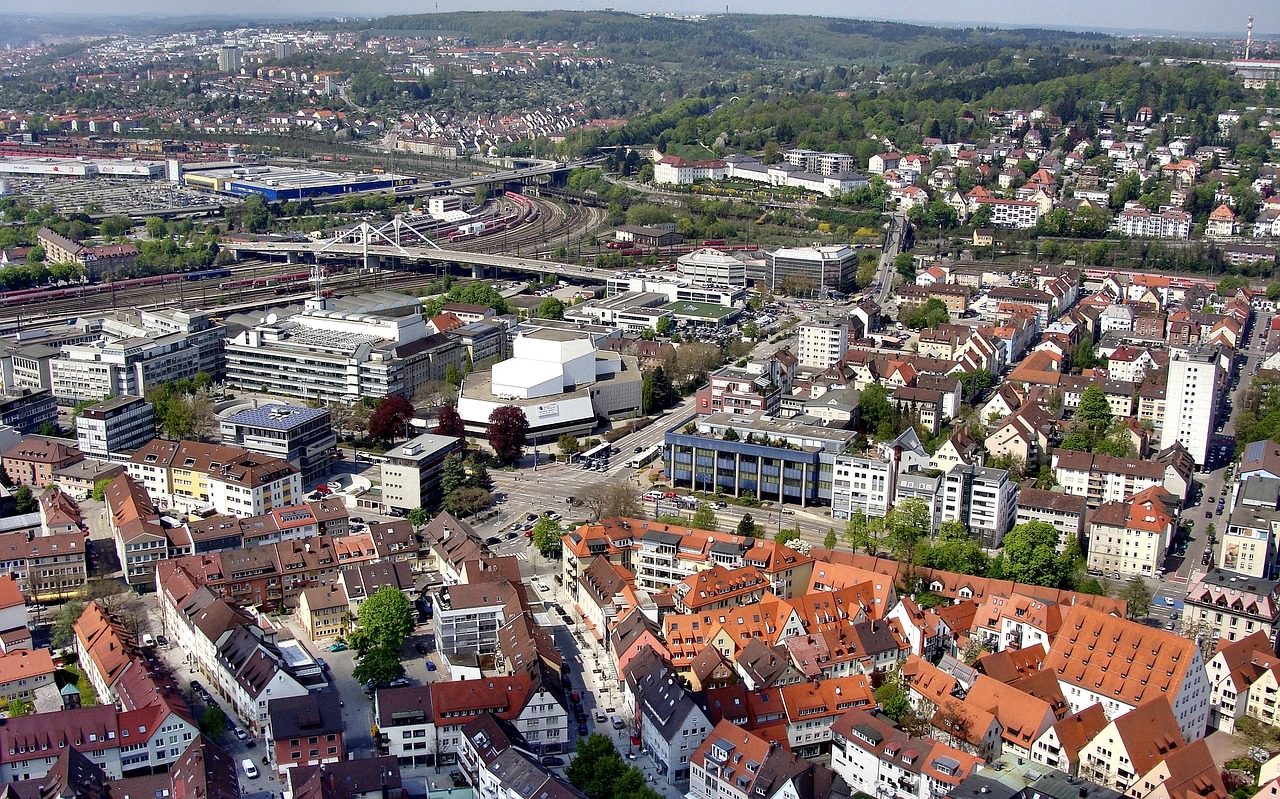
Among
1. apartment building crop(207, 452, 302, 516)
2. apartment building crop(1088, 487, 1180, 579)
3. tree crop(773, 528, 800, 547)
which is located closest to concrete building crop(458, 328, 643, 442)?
apartment building crop(207, 452, 302, 516)

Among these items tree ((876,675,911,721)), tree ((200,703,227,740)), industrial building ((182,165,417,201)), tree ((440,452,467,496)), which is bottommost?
tree ((200,703,227,740))

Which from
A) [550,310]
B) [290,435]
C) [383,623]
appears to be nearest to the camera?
[383,623]

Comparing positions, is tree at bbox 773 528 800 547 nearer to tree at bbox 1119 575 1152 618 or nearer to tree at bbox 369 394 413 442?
tree at bbox 1119 575 1152 618

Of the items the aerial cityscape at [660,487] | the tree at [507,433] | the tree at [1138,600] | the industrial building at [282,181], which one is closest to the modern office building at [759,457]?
the aerial cityscape at [660,487]

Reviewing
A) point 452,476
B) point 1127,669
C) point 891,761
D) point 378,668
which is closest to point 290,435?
point 452,476

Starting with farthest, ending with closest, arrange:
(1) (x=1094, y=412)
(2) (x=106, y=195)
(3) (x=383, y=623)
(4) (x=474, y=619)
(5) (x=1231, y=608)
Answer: (2) (x=106, y=195) < (1) (x=1094, y=412) < (5) (x=1231, y=608) < (4) (x=474, y=619) < (3) (x=383, y=623)

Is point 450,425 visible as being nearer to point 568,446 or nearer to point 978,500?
point 568,446

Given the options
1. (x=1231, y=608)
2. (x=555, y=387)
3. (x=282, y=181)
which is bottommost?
(x=1231, y=608)

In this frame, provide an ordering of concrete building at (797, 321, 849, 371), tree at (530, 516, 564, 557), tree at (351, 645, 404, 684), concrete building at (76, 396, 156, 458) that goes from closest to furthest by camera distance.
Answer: tree at (351, 645, 404, 684)
tree at (530, 516, 564, 557)
concrete building at (76, 396, 156, 458)
concrete building at (797, 321, 849, 371)
